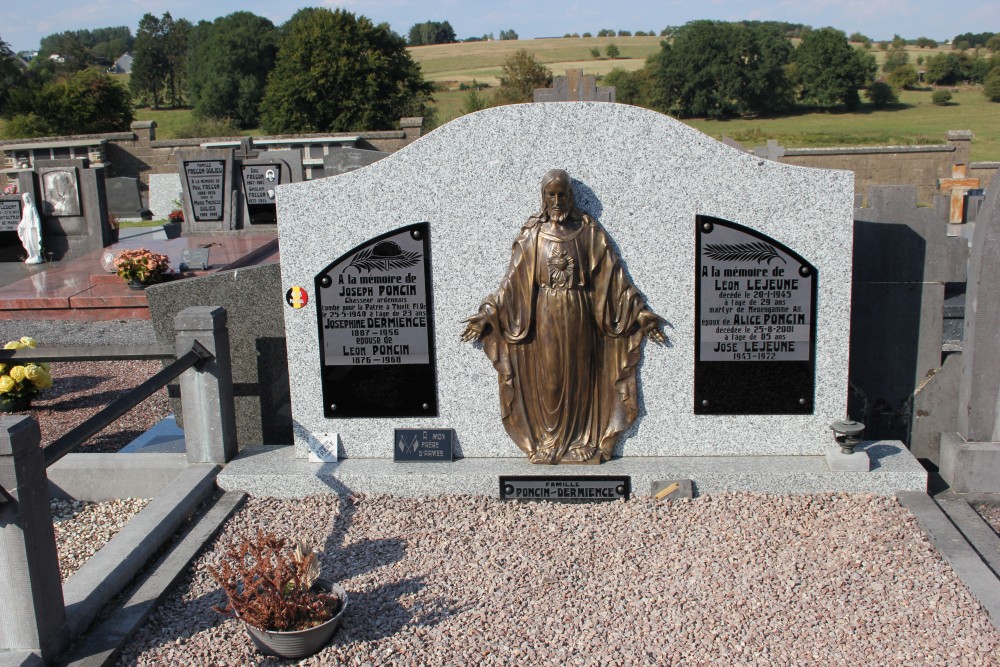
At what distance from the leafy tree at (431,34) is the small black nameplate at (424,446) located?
104m

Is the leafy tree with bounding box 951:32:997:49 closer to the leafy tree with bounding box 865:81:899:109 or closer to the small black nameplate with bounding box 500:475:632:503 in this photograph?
the leafy tree with bounding box 865:81:899:109

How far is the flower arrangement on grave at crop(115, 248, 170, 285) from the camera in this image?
1041 cm

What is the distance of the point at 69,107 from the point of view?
3606 centimetres

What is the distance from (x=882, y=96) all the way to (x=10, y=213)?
4994 centimetres

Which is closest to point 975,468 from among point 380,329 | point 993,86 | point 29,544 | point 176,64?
point 380,329

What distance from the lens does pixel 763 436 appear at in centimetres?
575

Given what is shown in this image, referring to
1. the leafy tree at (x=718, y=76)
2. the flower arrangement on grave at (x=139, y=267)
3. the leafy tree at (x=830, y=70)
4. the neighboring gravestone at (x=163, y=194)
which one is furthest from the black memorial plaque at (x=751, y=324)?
the leafy tree at (x=830, y=70)

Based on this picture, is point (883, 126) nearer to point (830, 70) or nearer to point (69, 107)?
point (830, 70)

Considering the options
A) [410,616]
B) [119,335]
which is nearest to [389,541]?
[410,616]

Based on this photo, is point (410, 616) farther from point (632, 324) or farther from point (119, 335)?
point (119, 335)

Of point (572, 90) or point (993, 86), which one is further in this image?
point (993, 86)

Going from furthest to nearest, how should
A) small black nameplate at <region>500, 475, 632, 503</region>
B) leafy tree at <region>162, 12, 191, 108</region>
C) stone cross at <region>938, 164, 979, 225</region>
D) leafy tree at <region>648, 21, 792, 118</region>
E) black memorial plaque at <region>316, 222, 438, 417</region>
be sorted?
leafy tree at <region>162, 12, 191, 108</region> → leafy tree at <region>648, 21, 792, 118</region> → stone cross at <region>938, 164, 979, 225</region> → black memorial plaque at <region>316, 222, 438, 417</region> → small black nameplate at <region>500, 475, 632, 503</region>

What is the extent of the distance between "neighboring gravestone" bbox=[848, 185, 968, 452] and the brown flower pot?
409cm

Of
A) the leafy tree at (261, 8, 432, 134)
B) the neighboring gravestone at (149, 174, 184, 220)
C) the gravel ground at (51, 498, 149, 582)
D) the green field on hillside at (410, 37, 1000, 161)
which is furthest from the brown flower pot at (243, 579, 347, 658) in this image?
the green field on hillside at (410, 37, 1000, 161)
